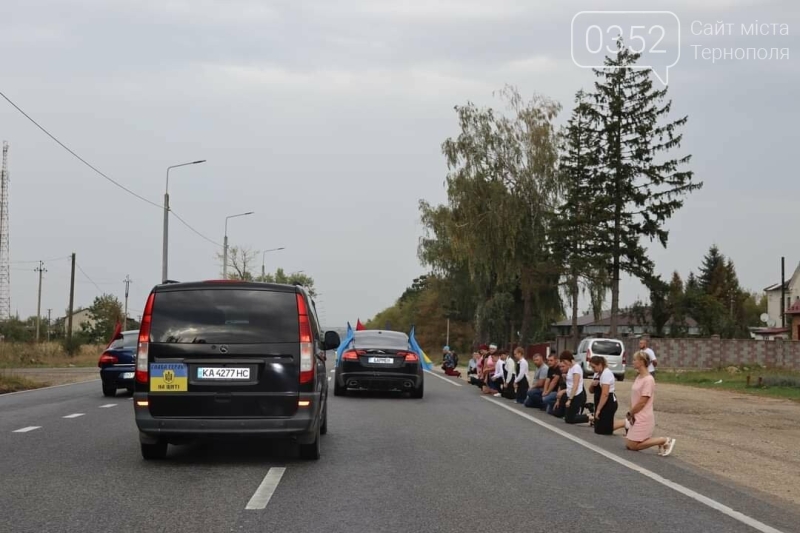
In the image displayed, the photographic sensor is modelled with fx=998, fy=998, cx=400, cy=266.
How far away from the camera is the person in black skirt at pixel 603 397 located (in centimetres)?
1409

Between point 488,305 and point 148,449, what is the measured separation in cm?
4591

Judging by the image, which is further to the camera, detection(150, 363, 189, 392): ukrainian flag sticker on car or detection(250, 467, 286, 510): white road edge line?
detection(150, 363, 189, 392): ukrainian flag sticker on car

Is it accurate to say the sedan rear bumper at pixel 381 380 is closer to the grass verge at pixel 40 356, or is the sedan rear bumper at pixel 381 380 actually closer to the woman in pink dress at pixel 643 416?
the woman in pink dress at pixel 643 416

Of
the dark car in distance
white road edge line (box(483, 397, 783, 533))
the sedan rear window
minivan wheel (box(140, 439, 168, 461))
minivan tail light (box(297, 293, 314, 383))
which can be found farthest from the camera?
the dark car in distance

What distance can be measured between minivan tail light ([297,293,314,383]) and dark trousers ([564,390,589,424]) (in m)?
7.41

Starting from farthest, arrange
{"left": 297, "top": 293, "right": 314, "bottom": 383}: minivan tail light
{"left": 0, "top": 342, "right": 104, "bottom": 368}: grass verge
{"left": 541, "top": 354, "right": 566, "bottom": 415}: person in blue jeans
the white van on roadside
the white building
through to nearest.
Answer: the white building → {"left": 0, "top": 342, "right": 104, "bottom": 368}: grass verge → the white van on roadside → {"left": 541, "top": 354, "right": 566, "bottom": 415}: person in blue jeans → {"left": 297, "top": 293, "right": 314, "bottom": 383}: minivan tail light

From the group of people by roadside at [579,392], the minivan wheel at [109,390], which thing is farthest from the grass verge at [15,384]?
the group of people by roadside at [579,392]

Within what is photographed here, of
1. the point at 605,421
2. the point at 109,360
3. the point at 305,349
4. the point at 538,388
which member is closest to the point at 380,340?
the point at 538,388

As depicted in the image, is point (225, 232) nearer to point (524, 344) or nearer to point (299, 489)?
point (524, 344)

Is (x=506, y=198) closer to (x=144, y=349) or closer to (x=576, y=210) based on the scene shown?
(x=576, y=210)

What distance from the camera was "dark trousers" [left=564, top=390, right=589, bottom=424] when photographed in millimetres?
16094

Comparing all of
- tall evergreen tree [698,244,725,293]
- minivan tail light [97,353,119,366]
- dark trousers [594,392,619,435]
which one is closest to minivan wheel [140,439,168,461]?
dark trousers [594,392,619,435]

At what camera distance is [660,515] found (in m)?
7.52

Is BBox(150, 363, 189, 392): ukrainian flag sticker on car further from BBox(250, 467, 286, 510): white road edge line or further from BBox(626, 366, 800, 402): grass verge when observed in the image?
BBox(626, 366, 800, 402): grass verge
